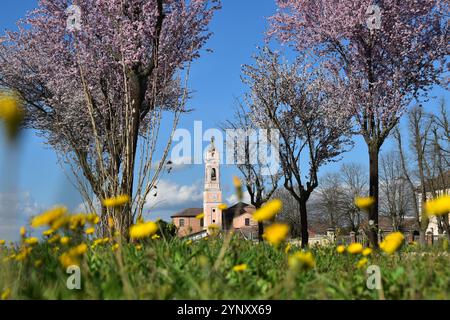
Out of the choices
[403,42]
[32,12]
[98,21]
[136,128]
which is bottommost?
[136,128]

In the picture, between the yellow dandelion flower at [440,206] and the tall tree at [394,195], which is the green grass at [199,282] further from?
the tall tree at [394,195]

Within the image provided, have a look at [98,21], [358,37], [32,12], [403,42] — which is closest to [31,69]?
[32,12]

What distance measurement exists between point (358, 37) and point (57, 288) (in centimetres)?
1357

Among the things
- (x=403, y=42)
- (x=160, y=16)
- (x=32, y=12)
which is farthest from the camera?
(x=32, y=12)

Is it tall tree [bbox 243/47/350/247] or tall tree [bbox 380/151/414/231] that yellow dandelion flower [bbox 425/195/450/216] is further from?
tall tree [bbox 380/151/414/231]

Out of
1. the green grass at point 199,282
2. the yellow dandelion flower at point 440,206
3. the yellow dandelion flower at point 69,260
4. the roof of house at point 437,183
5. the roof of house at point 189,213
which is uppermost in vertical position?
the roof of house at point 189,213

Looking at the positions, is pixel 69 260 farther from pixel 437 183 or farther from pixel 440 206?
pixel 437 183

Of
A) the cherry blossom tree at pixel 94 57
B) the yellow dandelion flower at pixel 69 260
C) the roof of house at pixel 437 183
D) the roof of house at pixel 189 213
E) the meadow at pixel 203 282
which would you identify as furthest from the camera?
the roof of house at pixel 189 213

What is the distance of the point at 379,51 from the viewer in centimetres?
1484

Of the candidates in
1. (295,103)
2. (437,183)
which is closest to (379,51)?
(295,103)

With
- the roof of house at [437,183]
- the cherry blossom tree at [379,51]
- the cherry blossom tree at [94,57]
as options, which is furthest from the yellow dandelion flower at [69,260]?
the roof of house at [437,183]

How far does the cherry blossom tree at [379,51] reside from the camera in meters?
14.4

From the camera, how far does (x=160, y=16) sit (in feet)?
32.1
